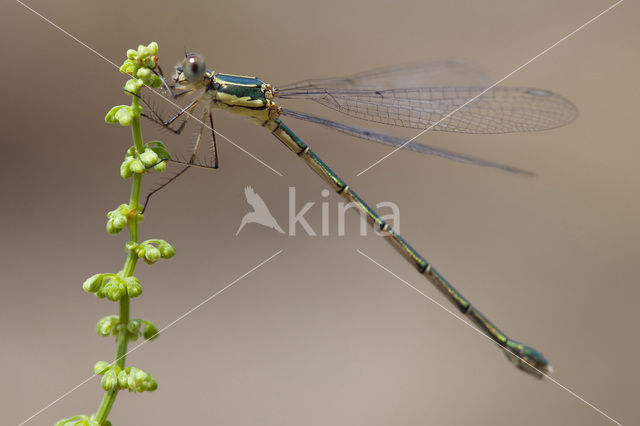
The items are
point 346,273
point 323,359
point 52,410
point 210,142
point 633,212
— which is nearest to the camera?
point 210,142

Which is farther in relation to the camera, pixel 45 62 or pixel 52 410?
pixel 45 62

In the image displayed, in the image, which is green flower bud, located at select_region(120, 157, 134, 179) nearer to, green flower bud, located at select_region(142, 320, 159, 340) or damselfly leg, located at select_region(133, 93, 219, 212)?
green flower bud, located at select_region(142, 320, 159, 340)

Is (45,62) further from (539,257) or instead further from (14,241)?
(539,257)

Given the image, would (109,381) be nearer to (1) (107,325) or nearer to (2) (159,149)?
(1) (107,325)

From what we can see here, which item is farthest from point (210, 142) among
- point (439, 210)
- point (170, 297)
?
point (439, 210)

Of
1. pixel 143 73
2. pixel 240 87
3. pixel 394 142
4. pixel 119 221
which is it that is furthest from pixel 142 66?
pixel 394 142

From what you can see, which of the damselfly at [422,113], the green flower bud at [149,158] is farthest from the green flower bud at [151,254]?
the damselfly at [422,113]

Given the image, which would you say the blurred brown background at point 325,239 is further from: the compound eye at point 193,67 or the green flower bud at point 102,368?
the green flower bud at point 102,368
